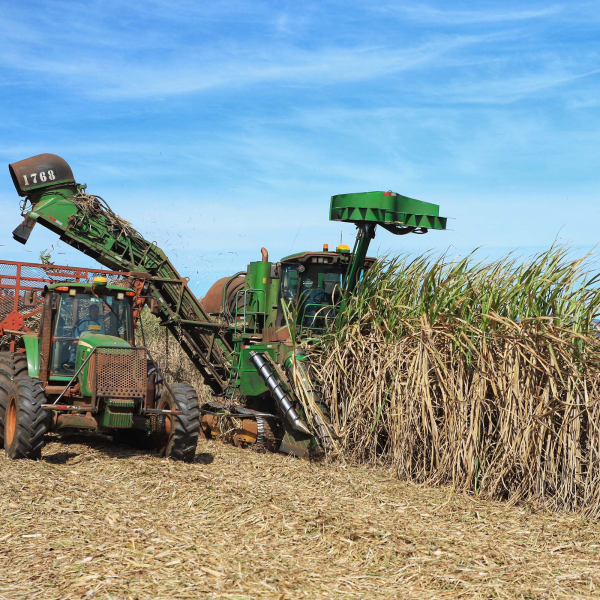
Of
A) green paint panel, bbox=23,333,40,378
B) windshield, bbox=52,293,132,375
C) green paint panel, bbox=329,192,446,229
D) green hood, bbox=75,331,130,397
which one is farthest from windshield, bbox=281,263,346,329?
green paint panel, bbox=23,333,40,378

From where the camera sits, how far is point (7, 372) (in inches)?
355

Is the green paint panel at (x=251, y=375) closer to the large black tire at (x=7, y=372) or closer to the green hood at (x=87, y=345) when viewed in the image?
the green hood at (x=87, y=345)

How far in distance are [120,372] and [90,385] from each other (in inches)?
14.3

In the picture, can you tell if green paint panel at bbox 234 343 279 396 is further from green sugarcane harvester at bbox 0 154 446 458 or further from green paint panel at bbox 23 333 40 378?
green paint panel at bbox 23 333 40 378

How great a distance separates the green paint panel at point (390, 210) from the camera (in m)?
8.67

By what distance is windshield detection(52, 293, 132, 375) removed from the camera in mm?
8766

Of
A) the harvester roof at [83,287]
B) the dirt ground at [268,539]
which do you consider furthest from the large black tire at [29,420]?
the harvester roof at [83,287]

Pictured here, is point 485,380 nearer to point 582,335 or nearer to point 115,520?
point 582,335

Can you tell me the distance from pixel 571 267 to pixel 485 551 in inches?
127

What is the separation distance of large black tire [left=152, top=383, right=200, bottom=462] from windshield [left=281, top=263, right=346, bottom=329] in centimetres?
242

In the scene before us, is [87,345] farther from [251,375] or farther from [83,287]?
[251,375]

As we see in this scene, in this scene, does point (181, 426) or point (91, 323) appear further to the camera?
point (91, 323)

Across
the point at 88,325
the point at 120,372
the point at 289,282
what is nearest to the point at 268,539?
the point at 120,372

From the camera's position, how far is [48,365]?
8.73m
